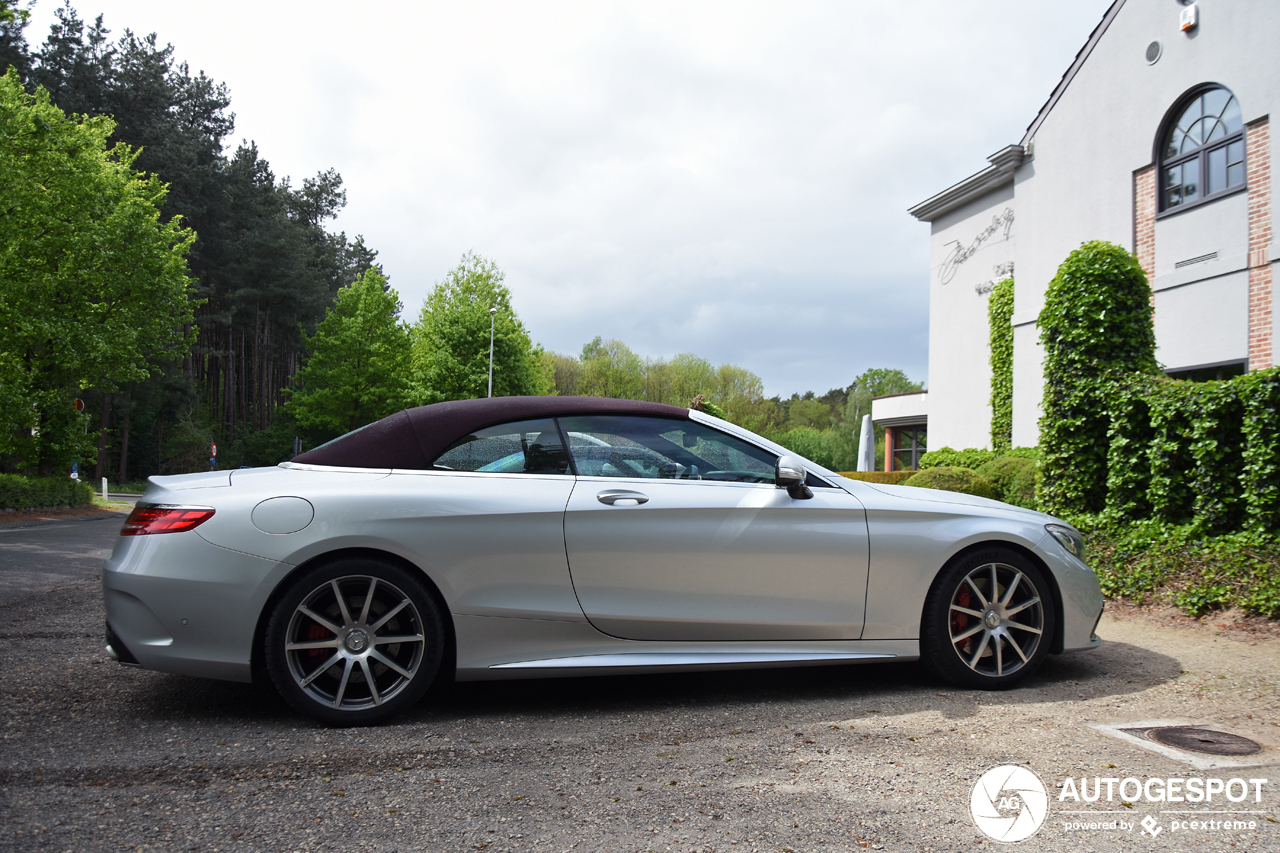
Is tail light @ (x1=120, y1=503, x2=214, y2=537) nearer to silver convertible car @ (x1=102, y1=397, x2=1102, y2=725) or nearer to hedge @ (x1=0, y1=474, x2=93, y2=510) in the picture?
silver convertible car @ (x1=102, y1=397, x2=1102, y2=725)

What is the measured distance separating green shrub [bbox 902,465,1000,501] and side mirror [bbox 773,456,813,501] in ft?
30.1

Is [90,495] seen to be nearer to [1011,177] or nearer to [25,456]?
[25,456]

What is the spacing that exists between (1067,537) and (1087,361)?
156 inches

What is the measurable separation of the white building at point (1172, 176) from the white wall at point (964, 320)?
3.34 meters

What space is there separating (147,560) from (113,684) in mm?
1175

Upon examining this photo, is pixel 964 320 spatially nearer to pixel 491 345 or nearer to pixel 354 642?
pixel 491 345

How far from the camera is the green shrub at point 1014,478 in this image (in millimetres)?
12758

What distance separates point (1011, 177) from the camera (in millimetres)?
20891

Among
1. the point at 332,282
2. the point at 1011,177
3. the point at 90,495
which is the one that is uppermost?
the point at 332,282

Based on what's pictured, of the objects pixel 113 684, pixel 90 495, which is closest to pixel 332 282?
pixel 90 495

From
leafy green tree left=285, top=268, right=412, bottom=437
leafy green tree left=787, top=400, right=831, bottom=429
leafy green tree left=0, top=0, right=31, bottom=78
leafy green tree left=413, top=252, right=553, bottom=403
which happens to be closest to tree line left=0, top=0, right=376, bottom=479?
leafy green tree left=0, top=0, right=31, bottom=78

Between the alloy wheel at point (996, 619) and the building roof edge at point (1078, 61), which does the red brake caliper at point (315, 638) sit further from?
the building roof edge at point (1078, 61)

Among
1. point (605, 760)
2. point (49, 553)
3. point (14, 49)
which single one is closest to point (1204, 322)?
point (605, 760)

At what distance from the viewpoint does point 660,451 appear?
4.05 meters
